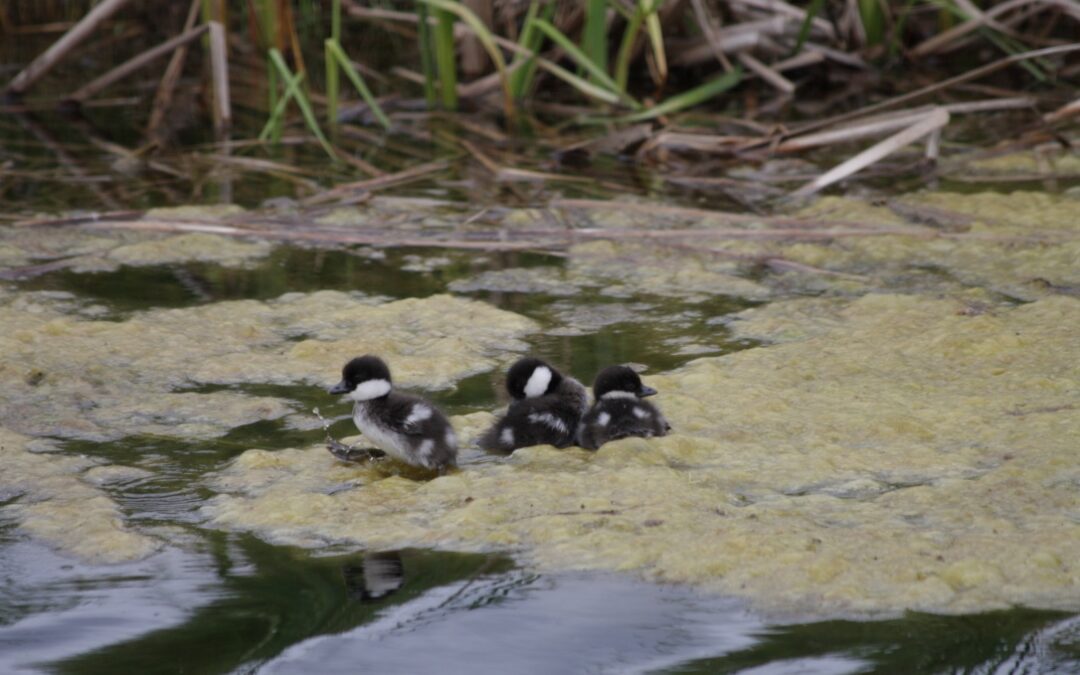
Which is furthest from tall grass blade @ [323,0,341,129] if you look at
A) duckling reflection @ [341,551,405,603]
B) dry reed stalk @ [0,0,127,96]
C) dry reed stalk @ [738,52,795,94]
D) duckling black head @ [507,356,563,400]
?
duckling reflection @ [341,551,405,603]

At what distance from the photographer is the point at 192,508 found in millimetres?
4297

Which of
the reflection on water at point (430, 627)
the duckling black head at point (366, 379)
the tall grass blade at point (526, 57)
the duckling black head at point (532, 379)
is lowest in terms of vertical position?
the reflection on water at point (430, 627)

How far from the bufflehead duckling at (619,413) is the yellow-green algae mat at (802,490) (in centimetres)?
5

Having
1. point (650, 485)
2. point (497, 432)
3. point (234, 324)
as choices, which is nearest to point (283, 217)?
point (234, 324)

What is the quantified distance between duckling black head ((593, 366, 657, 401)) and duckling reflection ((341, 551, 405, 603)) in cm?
116

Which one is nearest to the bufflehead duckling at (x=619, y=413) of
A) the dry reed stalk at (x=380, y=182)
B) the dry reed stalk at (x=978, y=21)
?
the dry reed stalk at (x=380, y=182)

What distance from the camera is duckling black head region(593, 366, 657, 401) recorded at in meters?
4.82

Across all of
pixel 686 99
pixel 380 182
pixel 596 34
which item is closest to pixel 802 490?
pixel 380 182

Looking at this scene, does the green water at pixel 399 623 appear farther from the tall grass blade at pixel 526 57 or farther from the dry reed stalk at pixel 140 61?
the dry reed stalk at pixel 140 61

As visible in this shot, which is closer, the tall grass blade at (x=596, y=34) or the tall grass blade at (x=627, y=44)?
the tall grass blade at (x=627, y=44)

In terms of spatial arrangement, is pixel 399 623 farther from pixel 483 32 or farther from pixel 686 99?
pixel 686 99

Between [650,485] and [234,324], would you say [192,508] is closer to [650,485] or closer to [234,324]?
[650,485]

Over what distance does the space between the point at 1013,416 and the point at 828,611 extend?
5.37 ft

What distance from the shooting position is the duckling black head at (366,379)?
4742 millimetres
